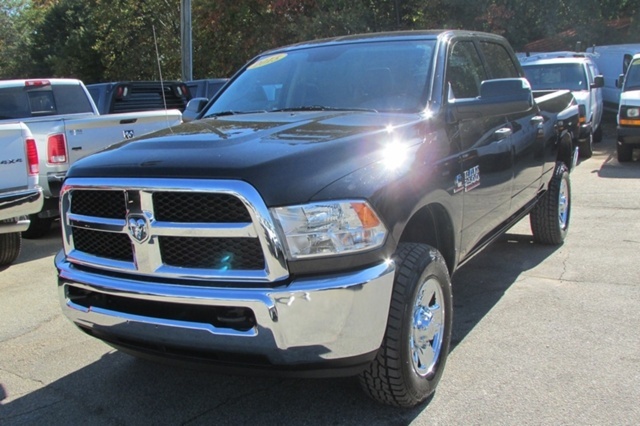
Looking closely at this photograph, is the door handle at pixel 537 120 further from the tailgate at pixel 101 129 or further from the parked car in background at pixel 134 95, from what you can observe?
the parked car in background at pixel 134 95

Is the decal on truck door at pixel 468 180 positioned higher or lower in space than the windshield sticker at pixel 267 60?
lower

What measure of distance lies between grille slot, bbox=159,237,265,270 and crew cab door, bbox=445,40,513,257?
4.83 feet

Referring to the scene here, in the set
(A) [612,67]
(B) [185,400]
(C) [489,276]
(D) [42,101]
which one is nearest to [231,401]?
(B) [185,400]

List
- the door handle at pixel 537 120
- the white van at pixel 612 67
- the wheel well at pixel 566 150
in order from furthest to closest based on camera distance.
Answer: the white van at pixel 612 67 → the wheel well at pixel 566 150 → the door handle at pixel 537 120

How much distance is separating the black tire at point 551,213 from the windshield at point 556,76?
661cm

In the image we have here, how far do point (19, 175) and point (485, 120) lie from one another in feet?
Result: 14.6

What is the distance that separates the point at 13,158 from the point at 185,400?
3.76 meters

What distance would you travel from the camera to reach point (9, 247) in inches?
259

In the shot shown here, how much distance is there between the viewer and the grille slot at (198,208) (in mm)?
2775

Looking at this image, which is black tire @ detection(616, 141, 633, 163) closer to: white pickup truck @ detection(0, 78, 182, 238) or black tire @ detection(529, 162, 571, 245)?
black tire @ detection(529, 162, 571, 245)

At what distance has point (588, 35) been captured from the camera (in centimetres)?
1994

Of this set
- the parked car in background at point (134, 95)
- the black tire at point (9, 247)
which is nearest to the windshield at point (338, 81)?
the black tire at point (9, 247)

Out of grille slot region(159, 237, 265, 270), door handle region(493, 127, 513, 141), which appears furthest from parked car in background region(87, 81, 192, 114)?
grille slot region(159, 237, 265, 270)

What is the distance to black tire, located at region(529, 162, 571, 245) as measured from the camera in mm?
6125
